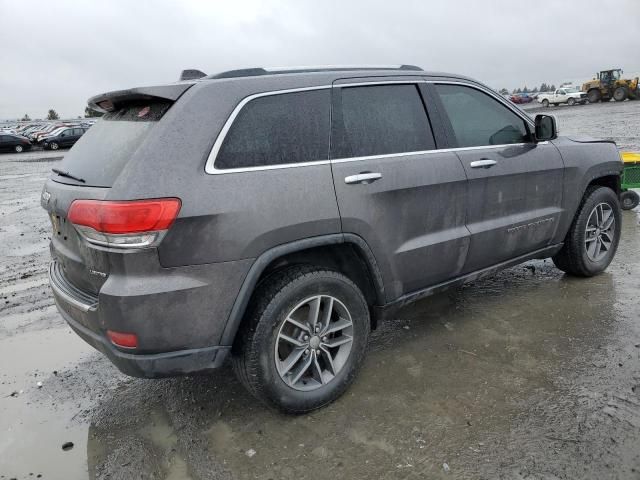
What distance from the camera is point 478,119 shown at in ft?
12.9

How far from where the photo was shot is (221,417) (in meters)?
3.10

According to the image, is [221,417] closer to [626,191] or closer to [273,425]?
[273,425]

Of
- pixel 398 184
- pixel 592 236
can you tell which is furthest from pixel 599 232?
pixel 398 184

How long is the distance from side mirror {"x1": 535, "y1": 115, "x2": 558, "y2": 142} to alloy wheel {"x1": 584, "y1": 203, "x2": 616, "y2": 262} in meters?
0.96

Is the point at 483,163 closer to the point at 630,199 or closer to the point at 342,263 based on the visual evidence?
the point at 342,263

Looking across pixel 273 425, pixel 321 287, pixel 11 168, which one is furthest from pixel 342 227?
pixel 11 168

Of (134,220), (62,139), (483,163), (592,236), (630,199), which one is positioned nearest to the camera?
(134,220)

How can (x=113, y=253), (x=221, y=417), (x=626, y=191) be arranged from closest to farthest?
(x=113, y=253), (x=221, y=417), (x=626, y=191)

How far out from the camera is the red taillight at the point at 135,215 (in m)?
2.43

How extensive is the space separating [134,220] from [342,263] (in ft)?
4.25

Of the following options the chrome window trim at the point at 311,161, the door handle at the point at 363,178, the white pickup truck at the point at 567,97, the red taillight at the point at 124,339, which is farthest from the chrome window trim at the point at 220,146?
the white pickup truck at the point at 567,97

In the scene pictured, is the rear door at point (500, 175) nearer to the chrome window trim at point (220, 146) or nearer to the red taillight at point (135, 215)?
the chrome window trim at point (220, 146)

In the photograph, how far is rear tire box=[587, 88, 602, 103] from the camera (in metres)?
41.6

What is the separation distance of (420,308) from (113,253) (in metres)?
2.75
